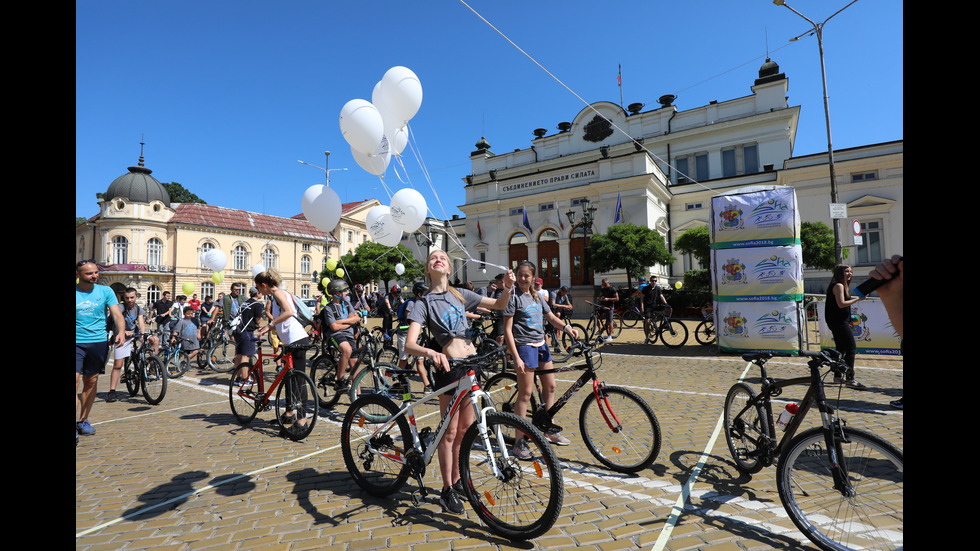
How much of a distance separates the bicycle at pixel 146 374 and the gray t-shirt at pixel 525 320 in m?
6.10

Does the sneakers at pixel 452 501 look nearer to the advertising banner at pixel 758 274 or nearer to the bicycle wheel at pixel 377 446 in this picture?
the bicycle wheel at pixel 377 446

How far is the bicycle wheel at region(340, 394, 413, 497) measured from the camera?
344 cm

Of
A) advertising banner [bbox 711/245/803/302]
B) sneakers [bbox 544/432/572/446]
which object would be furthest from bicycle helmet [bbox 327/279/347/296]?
advertising banner [bbox 711/245/803/302]

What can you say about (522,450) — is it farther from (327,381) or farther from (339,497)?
(327,381)

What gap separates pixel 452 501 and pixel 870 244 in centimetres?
3605

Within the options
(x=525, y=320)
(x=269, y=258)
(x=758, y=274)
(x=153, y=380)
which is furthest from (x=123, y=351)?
(x=269, y=258)

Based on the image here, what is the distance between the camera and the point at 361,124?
869 centimetres

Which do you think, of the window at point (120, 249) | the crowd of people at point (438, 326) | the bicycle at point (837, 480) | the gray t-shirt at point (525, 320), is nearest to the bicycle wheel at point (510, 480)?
the crowd of people at point (438, 326)

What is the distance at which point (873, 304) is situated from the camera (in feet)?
31.2

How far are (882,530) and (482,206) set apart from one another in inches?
1359

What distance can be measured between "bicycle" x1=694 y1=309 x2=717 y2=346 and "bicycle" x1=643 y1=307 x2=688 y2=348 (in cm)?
40

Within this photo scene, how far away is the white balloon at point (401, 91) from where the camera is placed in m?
8.94

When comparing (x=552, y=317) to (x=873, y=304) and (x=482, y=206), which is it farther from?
(x=482, y=206)
